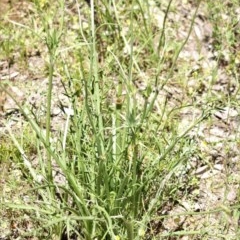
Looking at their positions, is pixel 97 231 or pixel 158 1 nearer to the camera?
pixel 97 231

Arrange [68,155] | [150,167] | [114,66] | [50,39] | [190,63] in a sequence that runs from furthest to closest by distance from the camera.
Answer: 1. [190,63]
2. [114,66]
3. [68,155]
4. [150,167]
5. [50,39]

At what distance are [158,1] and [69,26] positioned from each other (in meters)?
0.66

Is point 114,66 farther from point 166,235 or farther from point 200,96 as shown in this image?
point 166,235

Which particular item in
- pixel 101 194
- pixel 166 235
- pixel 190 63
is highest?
pixel 190 63

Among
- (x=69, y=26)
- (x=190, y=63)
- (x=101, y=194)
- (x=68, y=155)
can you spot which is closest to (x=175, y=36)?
(x=190, y=63)

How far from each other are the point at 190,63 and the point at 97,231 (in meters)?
1.54

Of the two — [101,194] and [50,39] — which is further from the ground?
[50,39]

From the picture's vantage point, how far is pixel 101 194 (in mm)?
1934

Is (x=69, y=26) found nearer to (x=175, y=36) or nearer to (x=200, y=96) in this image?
(x=175, y=36)

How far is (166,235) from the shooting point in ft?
6.53

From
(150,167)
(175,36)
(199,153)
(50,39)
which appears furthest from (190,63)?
(50,39)

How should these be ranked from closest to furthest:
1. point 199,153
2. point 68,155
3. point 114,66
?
point 68,155
point 199,153
point 114,66

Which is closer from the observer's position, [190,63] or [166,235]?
[166,235]

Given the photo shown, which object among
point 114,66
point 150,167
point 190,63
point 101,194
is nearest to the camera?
point 101,194
